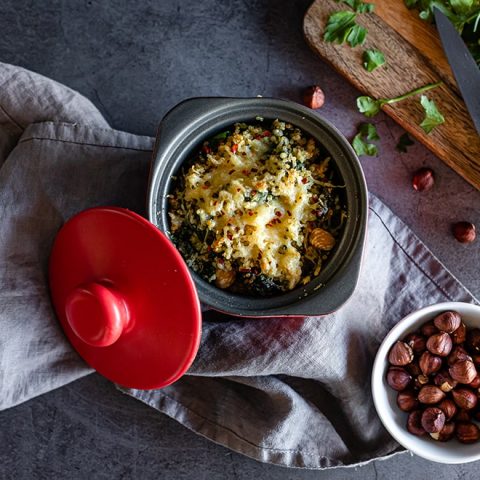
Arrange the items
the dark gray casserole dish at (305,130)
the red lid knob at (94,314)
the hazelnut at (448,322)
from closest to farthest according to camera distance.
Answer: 1. the red lid knob at (94,314)
2. the dark gray casserole dish at (305,130)
3. the hazelnut at (448,322)

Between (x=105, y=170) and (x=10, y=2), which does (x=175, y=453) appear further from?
(x=10, y=2)

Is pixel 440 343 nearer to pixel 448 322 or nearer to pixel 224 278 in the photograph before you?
pixel 448 322

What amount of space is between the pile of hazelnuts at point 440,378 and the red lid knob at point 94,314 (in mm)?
751

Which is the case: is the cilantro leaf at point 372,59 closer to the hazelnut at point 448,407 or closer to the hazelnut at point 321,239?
the hazelnut at point 321,239

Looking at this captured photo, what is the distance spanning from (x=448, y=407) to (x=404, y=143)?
74 cm

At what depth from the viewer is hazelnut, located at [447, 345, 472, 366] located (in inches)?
63.6

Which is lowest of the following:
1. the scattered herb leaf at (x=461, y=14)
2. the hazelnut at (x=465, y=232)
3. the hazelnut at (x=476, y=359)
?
the hazelnut at (x=476, y=359)

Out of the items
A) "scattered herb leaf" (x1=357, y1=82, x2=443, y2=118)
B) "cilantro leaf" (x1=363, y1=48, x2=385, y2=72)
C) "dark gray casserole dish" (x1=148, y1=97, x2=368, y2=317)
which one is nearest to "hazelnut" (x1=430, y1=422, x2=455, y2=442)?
"dark gray casserole dish" (x1=148, y1=97, x2=368, y2=317)

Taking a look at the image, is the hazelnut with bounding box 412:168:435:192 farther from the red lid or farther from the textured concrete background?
the red lid

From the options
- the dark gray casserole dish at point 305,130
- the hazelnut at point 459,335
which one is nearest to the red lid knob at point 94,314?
the dark gray casserole dish at point 305,130

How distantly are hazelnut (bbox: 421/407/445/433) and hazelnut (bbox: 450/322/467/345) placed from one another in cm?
18

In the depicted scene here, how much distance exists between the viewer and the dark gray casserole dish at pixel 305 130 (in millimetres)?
1422

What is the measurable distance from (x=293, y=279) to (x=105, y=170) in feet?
1.92

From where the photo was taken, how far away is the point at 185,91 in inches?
71.0
